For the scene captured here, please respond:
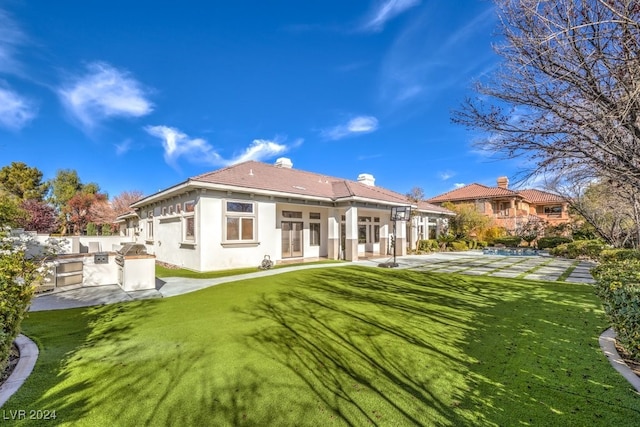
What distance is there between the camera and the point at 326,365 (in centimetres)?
413

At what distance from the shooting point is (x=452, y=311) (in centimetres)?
689

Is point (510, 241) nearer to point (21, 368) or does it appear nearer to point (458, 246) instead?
point (458, 246)

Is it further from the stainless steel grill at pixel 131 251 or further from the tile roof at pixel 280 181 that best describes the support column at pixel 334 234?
the stainless steel grill at pixel 131 251

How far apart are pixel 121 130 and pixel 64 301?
23.8 meters

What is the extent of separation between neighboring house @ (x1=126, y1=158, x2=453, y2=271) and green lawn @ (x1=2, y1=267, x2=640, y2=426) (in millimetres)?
6244

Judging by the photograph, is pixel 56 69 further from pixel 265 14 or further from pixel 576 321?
pixel 576 321

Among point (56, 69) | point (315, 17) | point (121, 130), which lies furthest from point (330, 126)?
point (121, 130)

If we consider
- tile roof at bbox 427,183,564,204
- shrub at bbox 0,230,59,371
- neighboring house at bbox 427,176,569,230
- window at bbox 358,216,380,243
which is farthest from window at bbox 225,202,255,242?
tile roof at bbox 427,183,564,204

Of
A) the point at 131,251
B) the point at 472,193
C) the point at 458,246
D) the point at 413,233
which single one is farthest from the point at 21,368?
the point at 472,193

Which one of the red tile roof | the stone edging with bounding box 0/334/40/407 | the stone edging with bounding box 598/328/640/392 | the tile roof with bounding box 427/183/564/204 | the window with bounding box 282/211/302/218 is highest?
the tile roof with bounding box 427/183/564/204

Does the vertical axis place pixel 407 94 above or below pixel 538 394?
above

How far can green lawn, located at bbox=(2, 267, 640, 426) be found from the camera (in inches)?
120

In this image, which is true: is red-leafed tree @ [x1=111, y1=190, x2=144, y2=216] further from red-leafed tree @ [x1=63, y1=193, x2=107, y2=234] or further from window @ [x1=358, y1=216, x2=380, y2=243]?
window @ [x1=358, y1=216, x2=380, y2=243]

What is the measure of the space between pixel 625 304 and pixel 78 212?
151 ft
